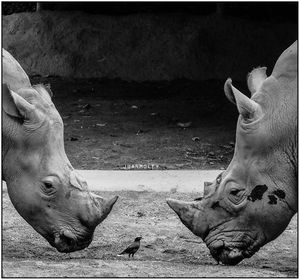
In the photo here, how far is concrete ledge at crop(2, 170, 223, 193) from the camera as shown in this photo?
9.74 metres

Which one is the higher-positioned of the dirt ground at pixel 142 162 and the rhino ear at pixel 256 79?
the rhino ear at pixel 256 79

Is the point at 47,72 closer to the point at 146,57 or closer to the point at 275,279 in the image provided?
the point at 146,57

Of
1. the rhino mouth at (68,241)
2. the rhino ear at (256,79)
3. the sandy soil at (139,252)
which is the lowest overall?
the sandy soil at (139,252)

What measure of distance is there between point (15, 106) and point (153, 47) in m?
8.45

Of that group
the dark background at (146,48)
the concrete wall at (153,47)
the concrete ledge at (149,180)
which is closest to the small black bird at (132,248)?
the concrete ledge at (149,180)

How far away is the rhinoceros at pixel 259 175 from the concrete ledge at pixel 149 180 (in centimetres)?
269

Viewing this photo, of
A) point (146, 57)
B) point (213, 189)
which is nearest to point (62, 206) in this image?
point (213, 189)

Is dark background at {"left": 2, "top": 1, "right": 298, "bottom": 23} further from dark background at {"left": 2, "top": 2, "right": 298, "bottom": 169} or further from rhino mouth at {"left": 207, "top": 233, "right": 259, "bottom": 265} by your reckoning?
rhino mouth at {"left": 207, "top": 233, "right": 259, "bottom": 265}

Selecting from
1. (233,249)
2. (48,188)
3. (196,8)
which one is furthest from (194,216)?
(196,8)

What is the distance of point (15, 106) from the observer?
6910 millimetres

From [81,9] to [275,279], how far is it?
977 cm

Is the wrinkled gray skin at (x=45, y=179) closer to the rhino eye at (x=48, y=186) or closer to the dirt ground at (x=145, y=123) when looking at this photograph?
the rhino eye at (x=48, y=186)

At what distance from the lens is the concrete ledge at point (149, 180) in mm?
9750

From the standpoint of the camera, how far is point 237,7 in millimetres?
15742
